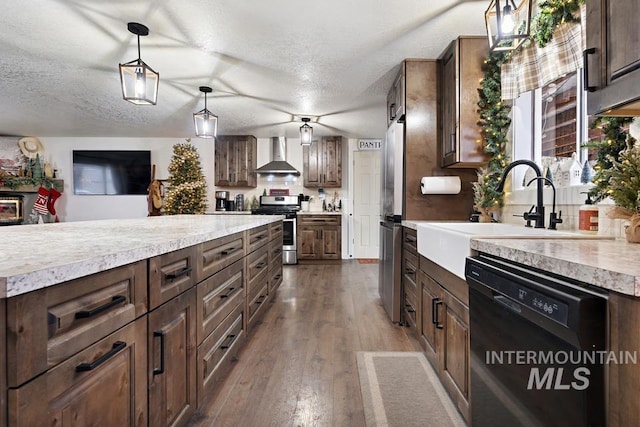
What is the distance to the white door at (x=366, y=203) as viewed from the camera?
6473 millimetres

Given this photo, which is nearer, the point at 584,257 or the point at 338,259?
the point at 584,257

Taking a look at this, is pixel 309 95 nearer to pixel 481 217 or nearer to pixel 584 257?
pixel 481 217

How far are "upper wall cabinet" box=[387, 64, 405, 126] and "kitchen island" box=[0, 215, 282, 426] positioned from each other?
2.10 metres

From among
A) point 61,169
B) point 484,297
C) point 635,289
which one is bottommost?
point 484,297

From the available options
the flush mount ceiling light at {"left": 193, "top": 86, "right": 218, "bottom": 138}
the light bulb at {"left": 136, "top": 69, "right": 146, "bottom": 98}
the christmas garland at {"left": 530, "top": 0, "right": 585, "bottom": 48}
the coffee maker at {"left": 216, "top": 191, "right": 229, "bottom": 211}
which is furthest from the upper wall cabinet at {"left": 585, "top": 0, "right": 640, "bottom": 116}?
the coffee maker at {"left": 216, "top": 191, "right": 229, "bottom": 211}

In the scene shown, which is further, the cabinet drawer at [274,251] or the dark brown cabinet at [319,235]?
the dark brown cabinet at [319,235]

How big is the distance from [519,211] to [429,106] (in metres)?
1.22

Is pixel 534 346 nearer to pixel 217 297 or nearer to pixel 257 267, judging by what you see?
pixel 217 297

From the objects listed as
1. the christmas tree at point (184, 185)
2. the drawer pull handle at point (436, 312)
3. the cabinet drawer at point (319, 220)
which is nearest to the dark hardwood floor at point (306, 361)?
the drawer pull handle at point (436, 312)

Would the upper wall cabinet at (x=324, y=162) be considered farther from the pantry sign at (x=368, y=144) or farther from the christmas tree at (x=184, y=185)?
the christmas tree at (x=184, y=185)

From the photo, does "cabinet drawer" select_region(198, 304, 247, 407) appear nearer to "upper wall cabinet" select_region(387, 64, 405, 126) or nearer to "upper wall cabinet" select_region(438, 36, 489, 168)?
"upper wall cabinet" select_region(438, 36, 489, 168)

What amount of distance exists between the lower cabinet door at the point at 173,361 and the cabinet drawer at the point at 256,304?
3.42 feet

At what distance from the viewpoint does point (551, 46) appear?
189 centimetres

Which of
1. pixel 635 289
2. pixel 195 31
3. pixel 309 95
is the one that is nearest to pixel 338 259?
pixel 309 95
